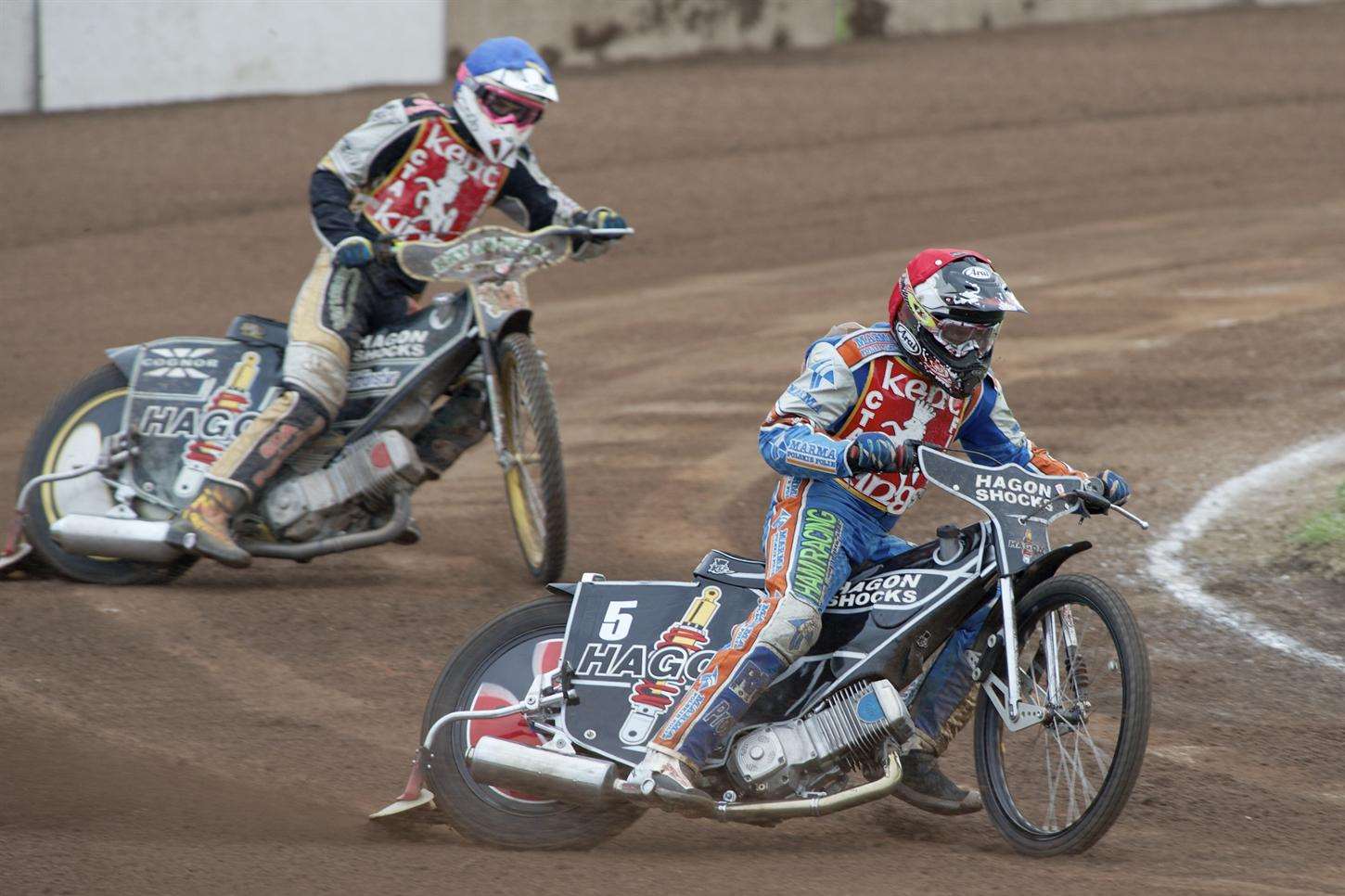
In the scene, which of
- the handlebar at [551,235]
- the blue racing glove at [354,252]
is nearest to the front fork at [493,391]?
the handlebar at [551,235]

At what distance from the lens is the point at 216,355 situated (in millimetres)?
8102

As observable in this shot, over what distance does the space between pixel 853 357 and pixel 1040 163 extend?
12.7 metres

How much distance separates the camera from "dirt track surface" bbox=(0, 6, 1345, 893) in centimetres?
528

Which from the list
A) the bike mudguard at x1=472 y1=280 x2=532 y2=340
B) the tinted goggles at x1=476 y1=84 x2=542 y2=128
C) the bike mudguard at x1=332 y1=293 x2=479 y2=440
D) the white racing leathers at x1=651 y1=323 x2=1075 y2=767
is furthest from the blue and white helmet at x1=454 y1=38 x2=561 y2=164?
the white racing leathers at x1=651 y1=323 x2=1075 y2=767

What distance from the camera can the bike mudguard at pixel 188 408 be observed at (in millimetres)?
7945

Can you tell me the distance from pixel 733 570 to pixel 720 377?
6266mm

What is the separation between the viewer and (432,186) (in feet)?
26.1

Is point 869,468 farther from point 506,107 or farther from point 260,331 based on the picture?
point 260,331

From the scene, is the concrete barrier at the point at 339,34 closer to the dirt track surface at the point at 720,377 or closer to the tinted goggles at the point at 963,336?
the dirt track surface at the point at 720,377

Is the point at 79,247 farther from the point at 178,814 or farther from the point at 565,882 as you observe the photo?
the point at 565,882

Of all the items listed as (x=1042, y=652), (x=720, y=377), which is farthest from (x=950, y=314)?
(x=720, y=377)

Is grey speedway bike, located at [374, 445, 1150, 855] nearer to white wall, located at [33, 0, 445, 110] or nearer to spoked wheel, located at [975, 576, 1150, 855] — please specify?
spoked wheel, located at [975, 576, 1150, 855]

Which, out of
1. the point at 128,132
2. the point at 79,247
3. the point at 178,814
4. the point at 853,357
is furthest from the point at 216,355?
the point at 128,132

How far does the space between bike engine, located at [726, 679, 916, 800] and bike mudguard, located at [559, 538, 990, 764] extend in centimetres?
9
